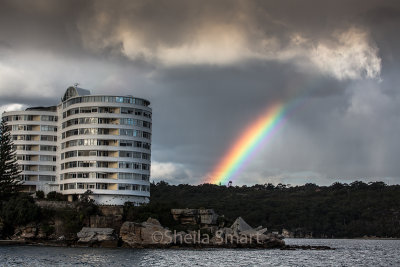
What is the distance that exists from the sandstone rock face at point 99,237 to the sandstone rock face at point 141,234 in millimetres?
1875

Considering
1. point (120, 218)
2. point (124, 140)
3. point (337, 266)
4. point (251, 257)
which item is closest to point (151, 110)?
point (124, 140)

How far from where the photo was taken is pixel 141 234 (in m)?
111

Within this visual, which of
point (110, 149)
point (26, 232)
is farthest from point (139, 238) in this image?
point (110, 149)

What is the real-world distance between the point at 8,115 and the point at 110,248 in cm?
5255

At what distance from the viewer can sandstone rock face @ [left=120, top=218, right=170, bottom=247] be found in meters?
111

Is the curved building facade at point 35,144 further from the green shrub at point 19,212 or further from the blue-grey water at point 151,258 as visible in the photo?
the blue-grey water at point 151,258

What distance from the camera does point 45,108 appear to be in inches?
5763

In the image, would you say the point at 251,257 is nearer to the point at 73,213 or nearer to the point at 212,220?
the point at 212,220

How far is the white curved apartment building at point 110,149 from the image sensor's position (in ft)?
414

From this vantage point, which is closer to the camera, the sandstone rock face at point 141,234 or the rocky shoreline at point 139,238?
the sandstone rock face at point 141,234

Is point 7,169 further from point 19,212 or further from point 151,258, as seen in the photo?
point 151,258

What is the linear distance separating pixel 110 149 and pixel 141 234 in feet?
74.2

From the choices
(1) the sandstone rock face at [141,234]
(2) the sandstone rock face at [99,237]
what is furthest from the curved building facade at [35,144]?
(1) the sandstone rock face at [141,234]

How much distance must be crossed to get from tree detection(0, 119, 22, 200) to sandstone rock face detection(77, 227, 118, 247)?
79.0ft
